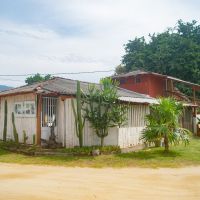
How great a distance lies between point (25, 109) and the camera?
17672 millimetres

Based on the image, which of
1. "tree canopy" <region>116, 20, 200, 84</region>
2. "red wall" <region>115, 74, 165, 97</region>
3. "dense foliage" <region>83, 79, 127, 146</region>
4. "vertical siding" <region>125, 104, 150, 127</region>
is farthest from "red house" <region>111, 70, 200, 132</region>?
"dense foliage" <region>83, 79, 127, 146</region>

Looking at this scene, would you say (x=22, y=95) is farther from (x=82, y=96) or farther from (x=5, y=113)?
(x=82, y=96)

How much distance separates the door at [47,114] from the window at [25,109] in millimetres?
616

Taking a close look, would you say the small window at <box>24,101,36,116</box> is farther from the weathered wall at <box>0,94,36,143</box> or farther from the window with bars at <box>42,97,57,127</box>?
the window with bars at <box>42,97,57,127</box>

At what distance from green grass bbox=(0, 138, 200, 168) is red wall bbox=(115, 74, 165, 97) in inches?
674

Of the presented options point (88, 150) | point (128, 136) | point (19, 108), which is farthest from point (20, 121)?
point (128, 136)

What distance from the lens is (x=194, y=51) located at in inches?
1521

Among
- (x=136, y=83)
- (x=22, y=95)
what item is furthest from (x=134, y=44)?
(x=22, y=95)

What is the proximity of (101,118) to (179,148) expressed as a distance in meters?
4.62

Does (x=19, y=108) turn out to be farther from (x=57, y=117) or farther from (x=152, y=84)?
(x=152, y=84)

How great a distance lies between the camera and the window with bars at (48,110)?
55.2ft

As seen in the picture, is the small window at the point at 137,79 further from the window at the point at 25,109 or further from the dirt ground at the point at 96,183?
the dirt ground at the point at 96,183

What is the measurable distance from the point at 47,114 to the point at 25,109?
62.4 inches

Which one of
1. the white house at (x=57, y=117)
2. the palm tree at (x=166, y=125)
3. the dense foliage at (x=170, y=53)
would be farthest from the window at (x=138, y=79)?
the palm tree at (x=166, y=125)
